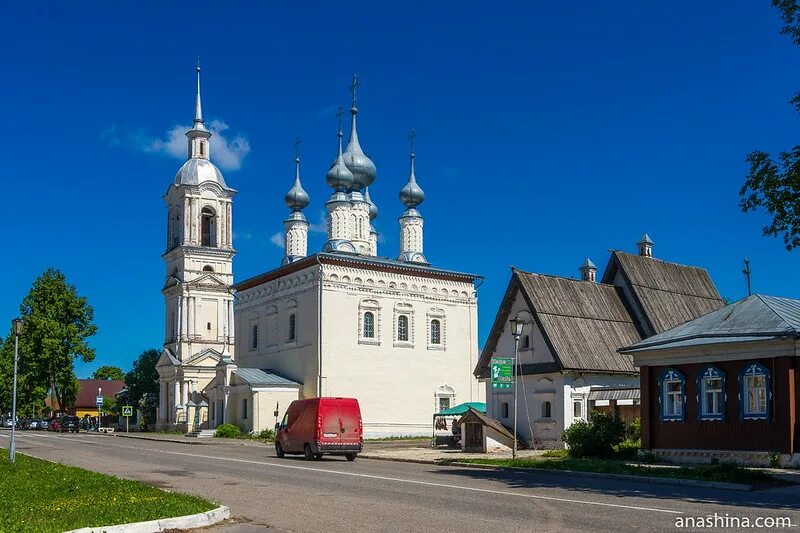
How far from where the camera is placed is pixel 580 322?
35.8 metres

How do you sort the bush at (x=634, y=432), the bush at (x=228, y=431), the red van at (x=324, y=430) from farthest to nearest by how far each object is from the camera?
1. the bush at (x=228, y=431)
2. the bush at (x=634, y=432)
3. the red van at (x=324, y=430)

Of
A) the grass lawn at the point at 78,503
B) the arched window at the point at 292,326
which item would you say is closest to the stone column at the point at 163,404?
the arched window at the point at 292,326

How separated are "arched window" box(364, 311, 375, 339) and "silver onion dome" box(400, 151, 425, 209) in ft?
37.1

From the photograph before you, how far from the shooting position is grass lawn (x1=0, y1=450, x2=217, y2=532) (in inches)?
461

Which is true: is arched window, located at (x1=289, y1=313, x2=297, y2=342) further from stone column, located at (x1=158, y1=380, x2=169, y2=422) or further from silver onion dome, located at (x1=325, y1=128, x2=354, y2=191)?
stone column, located at (x1=158, y1=380, x2=169, y2=422)

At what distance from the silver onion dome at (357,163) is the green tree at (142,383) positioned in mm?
25504

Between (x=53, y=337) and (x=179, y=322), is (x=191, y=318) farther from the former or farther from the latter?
(x=53, y=337)

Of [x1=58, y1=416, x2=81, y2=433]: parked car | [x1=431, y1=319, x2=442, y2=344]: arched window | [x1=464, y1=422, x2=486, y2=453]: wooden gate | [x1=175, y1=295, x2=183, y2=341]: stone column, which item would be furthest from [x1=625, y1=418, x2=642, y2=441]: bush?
[x1=58, y1=416, x2=81, y2=433]: parked car

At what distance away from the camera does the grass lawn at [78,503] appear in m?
11.7

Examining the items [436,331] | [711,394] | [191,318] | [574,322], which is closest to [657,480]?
[711,394]

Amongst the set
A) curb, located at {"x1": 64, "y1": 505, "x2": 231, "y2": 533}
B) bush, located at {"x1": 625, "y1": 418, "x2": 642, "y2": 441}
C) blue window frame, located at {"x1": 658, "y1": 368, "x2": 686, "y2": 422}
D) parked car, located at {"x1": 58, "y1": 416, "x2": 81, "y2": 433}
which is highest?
blue window frame, located at {"x1": 658, "y1": 368, "x2": 686, "y2": 422}

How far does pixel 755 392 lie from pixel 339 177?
127 ft

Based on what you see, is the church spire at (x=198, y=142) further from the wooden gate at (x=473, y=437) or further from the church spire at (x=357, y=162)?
the wooden gate at (x=473, y=437)

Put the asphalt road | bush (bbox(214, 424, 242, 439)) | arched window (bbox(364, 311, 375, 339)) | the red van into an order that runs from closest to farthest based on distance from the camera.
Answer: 1. the asphalt road
2. the red van
3. bush (bbox(214, 424, 242, 439))
4. arched window (bbox(364, 311, 375, 339))
